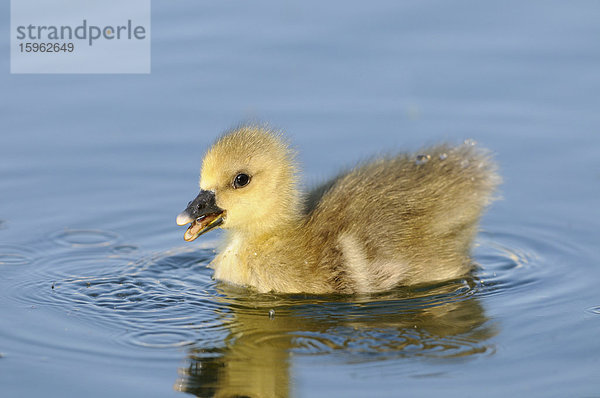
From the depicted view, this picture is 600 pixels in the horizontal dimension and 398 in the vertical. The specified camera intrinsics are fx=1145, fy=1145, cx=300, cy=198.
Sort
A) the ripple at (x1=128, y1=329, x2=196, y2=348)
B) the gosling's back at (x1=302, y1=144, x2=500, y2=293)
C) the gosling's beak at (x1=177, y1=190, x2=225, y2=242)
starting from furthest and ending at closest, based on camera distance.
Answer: the gosling's beak at (x1=177, y1=190, x2=225, y2=242) < the gosling's back at (x1=302, y1=144, x2=500, y2=293) < the ripple at (x1=128, y1=329, x2=196, y2=348)

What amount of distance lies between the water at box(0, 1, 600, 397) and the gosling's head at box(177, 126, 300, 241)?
452 millimetres

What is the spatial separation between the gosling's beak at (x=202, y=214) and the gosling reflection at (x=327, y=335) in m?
0.55

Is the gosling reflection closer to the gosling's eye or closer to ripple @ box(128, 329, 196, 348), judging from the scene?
ripple @ box(128, 329, 196, 348)

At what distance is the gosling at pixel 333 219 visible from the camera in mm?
7141

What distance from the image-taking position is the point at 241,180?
7355 millimetres

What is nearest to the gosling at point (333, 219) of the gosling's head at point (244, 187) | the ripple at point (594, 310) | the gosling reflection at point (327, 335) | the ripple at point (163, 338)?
the gosling's head at point (244, 187)

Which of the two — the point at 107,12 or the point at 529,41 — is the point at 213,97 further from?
the point at 529,41

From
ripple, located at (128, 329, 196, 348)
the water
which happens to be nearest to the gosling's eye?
the water

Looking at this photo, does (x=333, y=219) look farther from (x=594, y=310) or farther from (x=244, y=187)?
(x=594, y=310)

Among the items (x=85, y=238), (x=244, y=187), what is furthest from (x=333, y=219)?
(x=85, y=238)

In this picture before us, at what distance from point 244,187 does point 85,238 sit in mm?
1401

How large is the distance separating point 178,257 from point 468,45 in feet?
12.7

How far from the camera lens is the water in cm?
600

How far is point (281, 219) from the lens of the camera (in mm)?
7406
